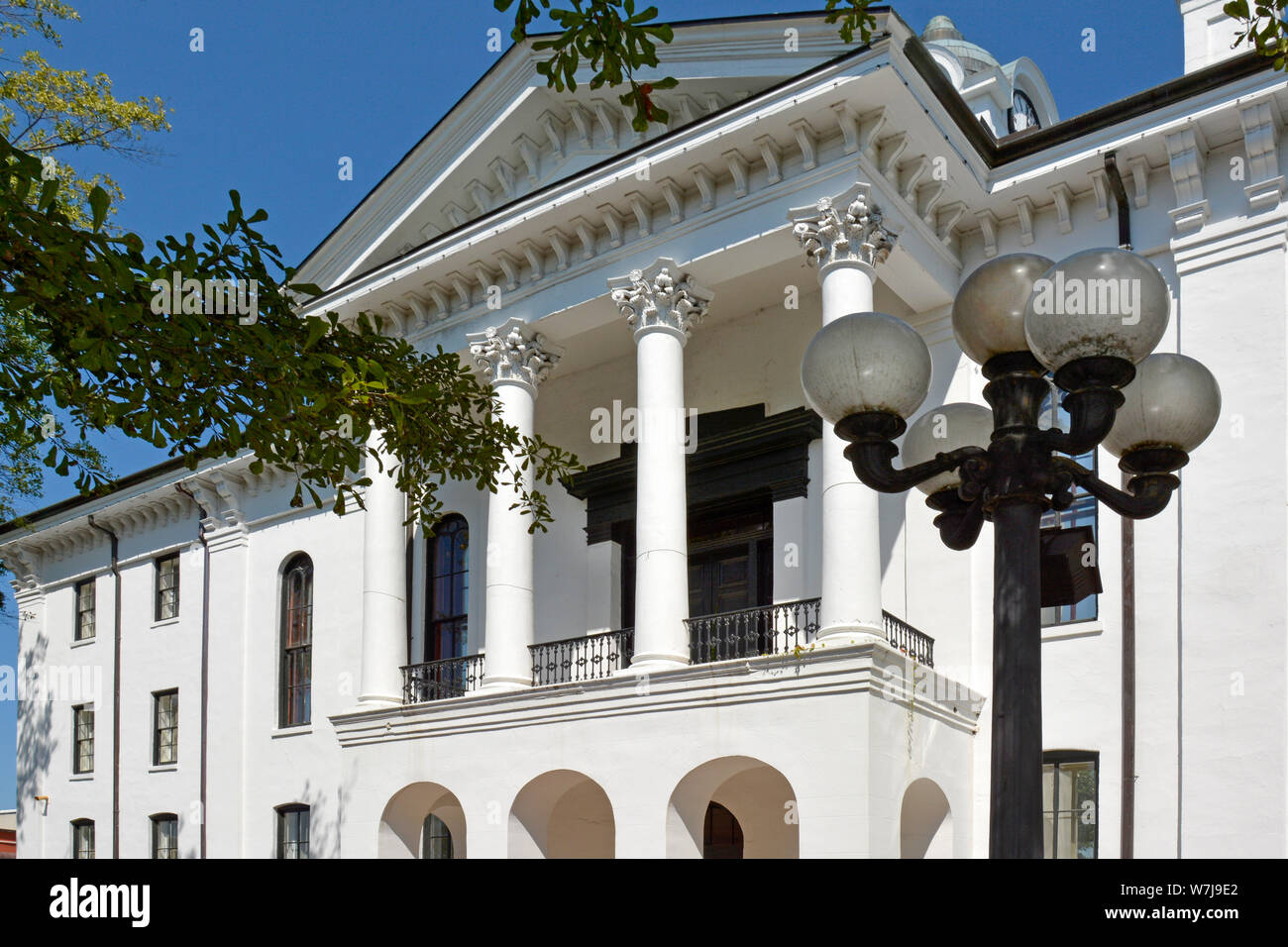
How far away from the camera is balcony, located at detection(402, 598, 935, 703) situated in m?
18.2

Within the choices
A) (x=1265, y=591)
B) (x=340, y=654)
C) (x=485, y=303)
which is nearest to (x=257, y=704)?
(x=340, y=654)

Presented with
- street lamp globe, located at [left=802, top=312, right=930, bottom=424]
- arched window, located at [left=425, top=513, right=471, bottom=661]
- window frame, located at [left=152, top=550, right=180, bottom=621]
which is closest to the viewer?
street lamp globe, located at [left=802, top=312, right=930, bottom=424]

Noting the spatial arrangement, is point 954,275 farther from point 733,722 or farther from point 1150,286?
point 1150,286

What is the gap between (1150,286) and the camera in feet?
20.5

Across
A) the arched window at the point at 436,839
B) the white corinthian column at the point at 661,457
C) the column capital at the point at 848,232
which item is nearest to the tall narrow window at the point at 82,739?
the arched window at the point at 436,839

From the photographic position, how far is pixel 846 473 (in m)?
17.0

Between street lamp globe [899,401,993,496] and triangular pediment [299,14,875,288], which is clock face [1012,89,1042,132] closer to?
triangular pediment [299,14,875,288]

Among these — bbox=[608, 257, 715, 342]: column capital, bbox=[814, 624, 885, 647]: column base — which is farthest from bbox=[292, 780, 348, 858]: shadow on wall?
bbox=[814, 624, 885, 647]: column base

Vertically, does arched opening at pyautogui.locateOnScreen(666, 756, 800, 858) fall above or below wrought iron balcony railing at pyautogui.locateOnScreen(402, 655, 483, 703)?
below

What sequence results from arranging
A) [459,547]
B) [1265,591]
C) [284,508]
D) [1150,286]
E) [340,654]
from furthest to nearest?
[284,508]
[340,654]
[459,547]
[1265,591]
[1150,286]

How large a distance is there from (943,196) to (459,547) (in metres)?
11.6


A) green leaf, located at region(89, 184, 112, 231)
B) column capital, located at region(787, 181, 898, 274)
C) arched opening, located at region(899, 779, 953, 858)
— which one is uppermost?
column capital, located at region(787, 181, 898, 274)

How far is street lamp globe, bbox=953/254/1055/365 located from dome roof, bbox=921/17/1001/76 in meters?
20.6

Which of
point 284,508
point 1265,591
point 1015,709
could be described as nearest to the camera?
point 1015,709
